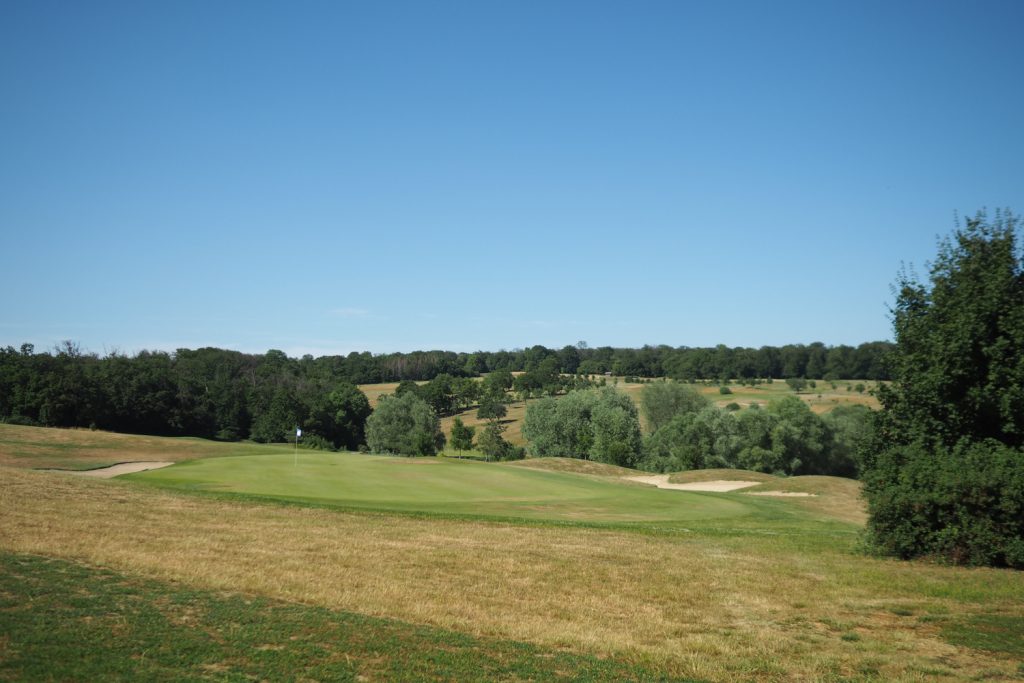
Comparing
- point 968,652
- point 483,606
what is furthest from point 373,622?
point 968,652

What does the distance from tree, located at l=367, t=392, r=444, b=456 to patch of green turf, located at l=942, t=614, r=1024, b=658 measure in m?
85.3

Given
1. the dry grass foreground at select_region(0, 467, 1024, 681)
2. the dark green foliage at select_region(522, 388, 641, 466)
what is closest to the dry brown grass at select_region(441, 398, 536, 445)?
the dark green foliage at select_region(522, 388, 641, 466)

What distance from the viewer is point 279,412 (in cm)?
10231

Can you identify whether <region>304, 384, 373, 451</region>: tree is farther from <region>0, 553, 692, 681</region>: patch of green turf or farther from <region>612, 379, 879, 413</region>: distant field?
<region>0, 553, 692, 681</region>: patch of green turf

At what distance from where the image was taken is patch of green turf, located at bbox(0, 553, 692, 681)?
884cm

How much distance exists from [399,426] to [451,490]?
66070mm

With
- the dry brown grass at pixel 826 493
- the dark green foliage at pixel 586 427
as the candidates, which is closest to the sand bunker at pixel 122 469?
the dry brown grass at pixel 826 493

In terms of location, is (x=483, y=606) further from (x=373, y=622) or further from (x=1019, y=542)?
(x=1019, y=542)

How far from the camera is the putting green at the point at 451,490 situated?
2889 cm

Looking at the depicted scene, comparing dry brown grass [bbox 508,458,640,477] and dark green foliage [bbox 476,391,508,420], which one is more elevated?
dark green foliage [bbox 476,391,508,420]

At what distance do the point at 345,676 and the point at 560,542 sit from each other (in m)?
12.7

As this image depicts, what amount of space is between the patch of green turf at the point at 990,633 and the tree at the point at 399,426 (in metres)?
85.3

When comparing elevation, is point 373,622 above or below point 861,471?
below

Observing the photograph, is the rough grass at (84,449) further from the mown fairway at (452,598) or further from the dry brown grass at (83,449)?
the mown fairway at (452,598)
